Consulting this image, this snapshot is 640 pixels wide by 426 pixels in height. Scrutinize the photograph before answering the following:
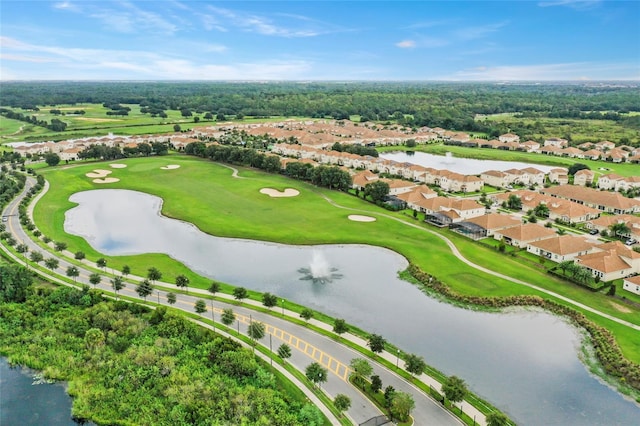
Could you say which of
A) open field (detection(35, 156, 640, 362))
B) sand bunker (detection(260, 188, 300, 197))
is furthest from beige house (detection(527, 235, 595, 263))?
sand bunker (detection(260, 188, 300, 197))

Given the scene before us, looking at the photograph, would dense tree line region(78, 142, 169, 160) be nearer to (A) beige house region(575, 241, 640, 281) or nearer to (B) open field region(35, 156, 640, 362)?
(B) open field region(35, 156, 640, 362)

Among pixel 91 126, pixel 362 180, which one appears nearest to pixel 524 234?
pixel 362 180

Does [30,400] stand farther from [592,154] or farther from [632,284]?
[592,154]

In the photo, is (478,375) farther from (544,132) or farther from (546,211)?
(544,132)

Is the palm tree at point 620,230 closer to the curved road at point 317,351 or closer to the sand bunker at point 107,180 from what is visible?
the curved road at point 317,351

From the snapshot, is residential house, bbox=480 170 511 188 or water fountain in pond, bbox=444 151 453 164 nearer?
residential house, bbox=480 170 511 188

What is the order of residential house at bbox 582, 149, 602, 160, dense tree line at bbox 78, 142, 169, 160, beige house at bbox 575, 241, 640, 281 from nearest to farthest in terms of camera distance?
beige house at bbox 575, 241, 640, 281 < dense tree line at bbox 78, 142, 169, 160 < residential house at bbox 582, 149, 602, 160

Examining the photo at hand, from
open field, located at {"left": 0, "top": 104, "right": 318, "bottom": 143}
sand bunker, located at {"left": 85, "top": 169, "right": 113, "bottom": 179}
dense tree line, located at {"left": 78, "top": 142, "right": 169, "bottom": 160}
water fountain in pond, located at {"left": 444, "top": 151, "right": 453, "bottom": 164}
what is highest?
open field, located at {"left": 0, "top": 104, "right": 318, "bottom": 143}
